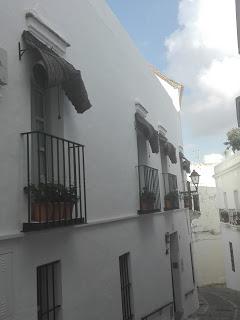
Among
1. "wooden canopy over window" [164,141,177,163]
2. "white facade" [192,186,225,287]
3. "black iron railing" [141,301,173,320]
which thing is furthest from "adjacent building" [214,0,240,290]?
"black iron railing" [141,301,173,320]

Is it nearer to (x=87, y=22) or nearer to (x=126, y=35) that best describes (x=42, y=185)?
(x=87, y=22)

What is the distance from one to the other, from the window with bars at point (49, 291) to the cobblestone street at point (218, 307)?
27.3 feet

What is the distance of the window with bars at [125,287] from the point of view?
795 centimetres

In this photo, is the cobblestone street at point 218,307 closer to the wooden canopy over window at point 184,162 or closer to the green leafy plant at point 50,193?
the wooden canopy over window at point 184,162

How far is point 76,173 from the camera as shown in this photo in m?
6.34

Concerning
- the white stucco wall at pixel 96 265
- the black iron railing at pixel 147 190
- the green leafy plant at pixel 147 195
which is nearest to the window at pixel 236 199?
the white stucco wall at pixel 96 265

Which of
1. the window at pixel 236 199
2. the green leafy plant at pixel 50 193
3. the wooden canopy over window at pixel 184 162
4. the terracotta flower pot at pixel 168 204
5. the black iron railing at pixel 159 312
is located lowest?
the black iron railing at pixel 159 312

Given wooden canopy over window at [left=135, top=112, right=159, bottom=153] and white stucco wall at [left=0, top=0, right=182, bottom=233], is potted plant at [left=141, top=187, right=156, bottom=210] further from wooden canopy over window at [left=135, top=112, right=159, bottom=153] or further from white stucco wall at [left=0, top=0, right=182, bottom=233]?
wooden canopy over window at [left=135, top=112, right=159, bottom=153]

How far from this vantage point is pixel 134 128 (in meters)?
9.77

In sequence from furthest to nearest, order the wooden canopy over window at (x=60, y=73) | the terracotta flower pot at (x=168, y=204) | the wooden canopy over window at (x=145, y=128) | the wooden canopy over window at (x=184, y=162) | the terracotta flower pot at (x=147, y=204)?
1. the wooden canopy over window at (x=184, y=162)
2. the terracotta flower pot at (x=168, y=204)
3. the wooden canopy over window at (x=145, y=128)
4. the terracotta flower pot at (x=147, y=204)
5. the wooden canopy over window at (x=60, y=73)

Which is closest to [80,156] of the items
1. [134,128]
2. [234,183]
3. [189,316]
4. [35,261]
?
[35,261]

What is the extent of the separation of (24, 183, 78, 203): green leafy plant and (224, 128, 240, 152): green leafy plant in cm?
1468

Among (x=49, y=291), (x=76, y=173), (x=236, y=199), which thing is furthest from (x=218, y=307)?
(x=49, y=291)

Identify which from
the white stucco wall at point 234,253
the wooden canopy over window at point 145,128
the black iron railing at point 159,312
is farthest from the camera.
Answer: the white stucco wall at point 234,253
